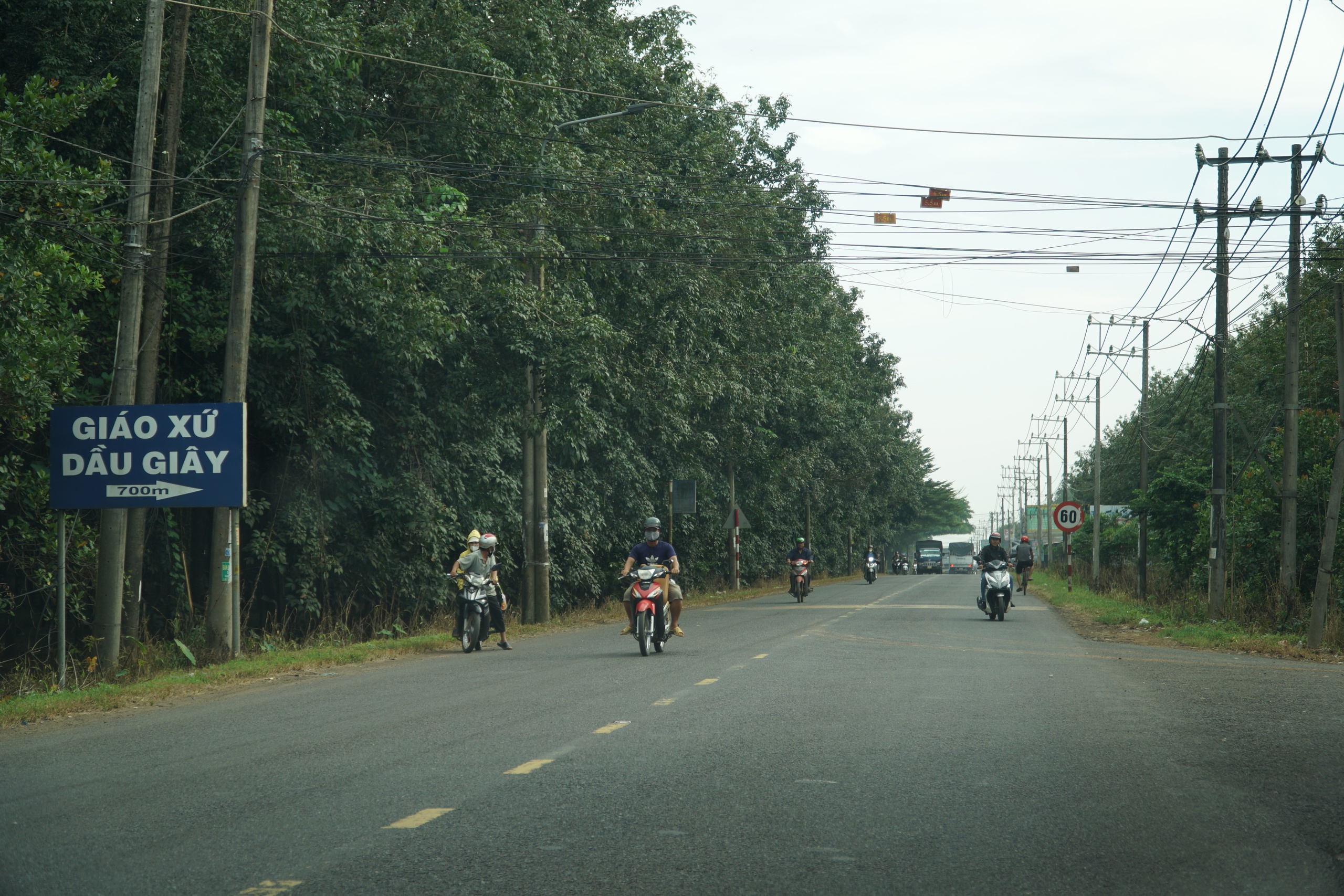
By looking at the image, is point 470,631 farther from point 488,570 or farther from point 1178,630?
point 1178,630

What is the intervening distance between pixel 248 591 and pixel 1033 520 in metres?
111

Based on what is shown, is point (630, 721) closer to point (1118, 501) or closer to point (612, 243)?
point (612, 243)

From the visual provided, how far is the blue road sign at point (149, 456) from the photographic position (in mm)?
14664

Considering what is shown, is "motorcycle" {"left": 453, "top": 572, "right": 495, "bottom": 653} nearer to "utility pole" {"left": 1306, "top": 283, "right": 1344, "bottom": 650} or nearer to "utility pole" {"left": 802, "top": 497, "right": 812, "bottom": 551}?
"utility pole" {"left": 1306, "top": 283, "right": 1344, "bottom": 650}

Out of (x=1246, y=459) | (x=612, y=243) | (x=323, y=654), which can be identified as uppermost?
(x=612, y=243)

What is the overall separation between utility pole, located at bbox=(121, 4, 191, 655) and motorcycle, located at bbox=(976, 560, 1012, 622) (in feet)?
54.7

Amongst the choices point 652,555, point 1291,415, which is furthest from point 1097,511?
point 652,555

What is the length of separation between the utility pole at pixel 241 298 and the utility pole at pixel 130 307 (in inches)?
53.9

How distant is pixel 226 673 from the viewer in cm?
1449

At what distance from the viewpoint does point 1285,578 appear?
21.8 m

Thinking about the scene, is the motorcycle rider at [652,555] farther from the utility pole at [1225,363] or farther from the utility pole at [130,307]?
the utility pole at [1225,363]

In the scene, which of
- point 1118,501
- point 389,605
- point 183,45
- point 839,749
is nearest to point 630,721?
point 839,749

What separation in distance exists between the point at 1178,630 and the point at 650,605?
1099 centimetres

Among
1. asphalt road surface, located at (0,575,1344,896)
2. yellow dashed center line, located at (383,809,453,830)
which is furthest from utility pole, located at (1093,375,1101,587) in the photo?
yellow dashed center line, located at (383,809,453,830)
